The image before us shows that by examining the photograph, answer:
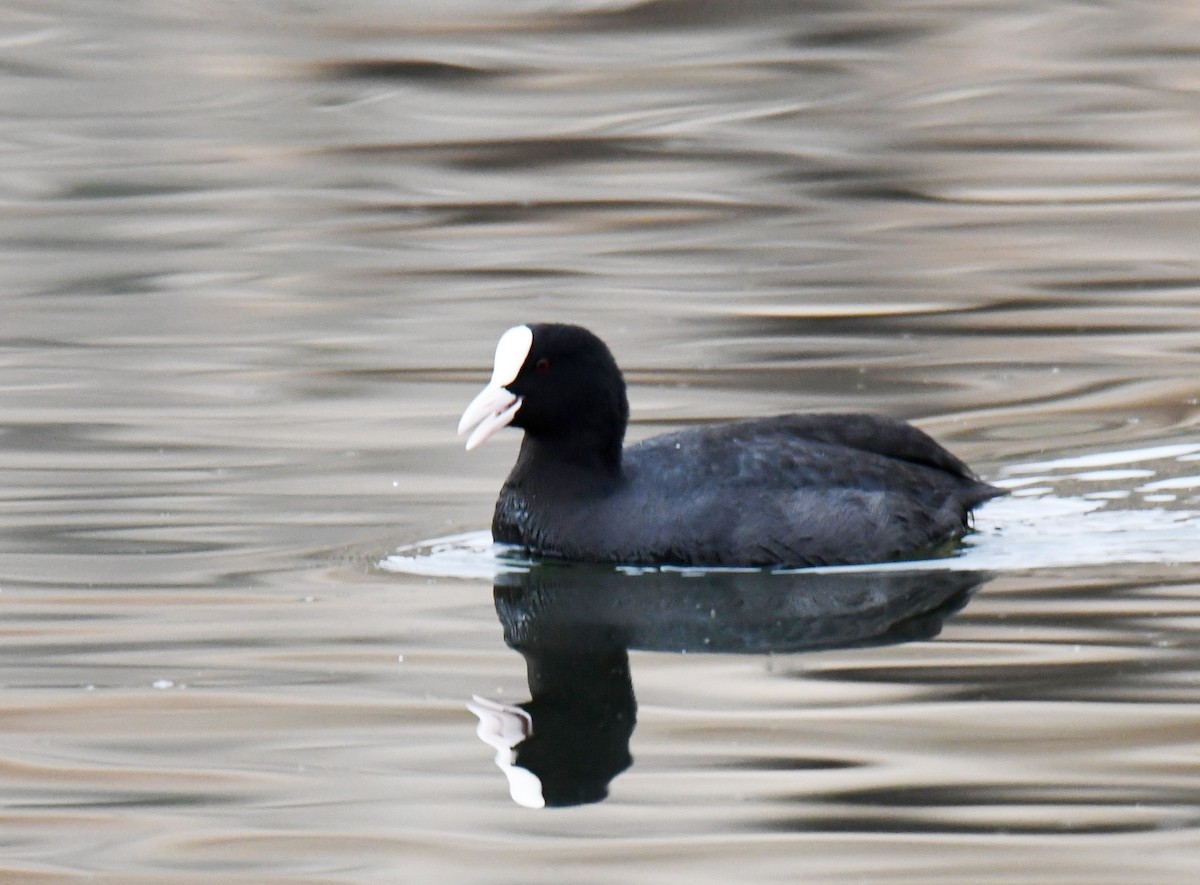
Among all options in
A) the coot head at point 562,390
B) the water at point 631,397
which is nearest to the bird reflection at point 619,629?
the water at point 631,397

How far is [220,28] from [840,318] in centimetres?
901

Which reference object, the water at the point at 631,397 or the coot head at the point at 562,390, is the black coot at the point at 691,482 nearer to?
the coot head at the point at 562,390

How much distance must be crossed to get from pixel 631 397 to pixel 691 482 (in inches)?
97.8

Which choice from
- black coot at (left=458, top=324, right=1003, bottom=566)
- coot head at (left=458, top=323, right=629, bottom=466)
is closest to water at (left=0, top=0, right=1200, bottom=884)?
black coot at (left=458, top=324, right=1003, bottom=566)

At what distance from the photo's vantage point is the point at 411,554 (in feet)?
23.6

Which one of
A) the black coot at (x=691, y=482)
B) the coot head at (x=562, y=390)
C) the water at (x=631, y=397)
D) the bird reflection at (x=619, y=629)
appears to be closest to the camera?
the water at (x=631, y=397)

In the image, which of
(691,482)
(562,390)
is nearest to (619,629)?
(691,482)

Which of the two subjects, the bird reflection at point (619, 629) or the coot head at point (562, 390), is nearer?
the bird reflection at point (619, 629)

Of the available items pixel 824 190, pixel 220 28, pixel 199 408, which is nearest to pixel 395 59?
pixel 220 28

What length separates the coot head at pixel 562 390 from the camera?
7230 millimetres

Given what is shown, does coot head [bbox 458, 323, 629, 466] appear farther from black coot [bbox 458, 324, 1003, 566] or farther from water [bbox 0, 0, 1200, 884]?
water [bbox 0, 0, 1200, 884]

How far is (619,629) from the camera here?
20.6ft

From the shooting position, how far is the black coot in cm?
699

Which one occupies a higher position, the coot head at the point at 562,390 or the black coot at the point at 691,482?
the coot head at the point at 562,390
